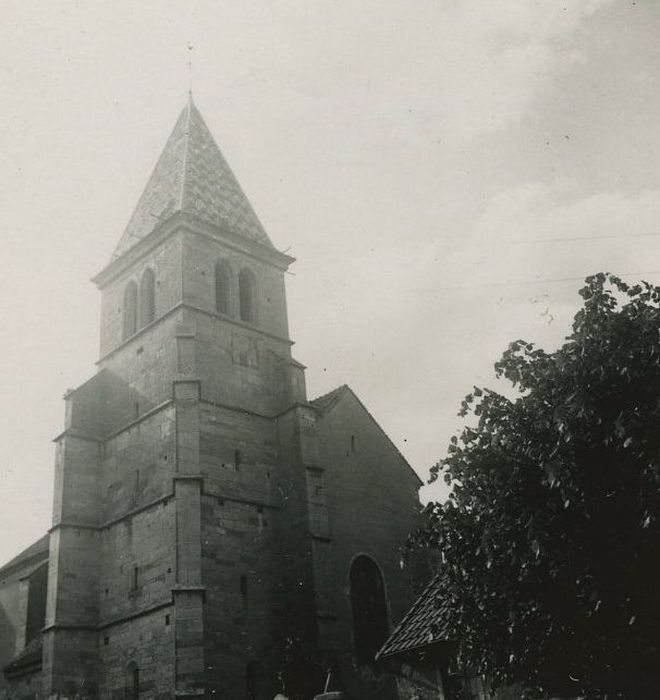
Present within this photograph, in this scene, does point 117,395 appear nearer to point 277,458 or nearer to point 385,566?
point 277,458

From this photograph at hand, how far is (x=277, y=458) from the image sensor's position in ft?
86.8

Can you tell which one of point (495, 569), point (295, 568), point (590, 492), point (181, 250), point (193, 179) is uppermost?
point (193, 179)

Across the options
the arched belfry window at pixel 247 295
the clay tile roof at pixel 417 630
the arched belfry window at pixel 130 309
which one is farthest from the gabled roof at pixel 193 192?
the clay tile roof at pixel 417 630

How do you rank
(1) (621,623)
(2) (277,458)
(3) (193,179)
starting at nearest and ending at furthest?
(1) (621,623) → (2) (277,458) → (3) (193,179)

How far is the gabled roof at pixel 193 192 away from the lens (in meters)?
30.3

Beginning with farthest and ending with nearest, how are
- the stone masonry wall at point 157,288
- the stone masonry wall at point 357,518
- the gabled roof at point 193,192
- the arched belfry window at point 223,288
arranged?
the gabled roof at point 193,192, the arched belfry window at point 223,288, the stone masonry wall at point 157,288, the stone masonry wall at point 357,518

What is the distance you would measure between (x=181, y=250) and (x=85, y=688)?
47.6 ft

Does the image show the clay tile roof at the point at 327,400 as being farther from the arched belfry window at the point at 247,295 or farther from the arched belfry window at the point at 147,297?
the arched belfry window at the point at 147,297

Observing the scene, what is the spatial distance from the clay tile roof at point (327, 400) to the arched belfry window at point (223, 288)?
4.78 m

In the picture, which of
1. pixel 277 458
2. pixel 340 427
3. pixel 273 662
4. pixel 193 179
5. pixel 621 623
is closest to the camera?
pixel 621 623

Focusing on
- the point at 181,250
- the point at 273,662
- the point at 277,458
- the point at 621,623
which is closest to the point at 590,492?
the point at 621,623

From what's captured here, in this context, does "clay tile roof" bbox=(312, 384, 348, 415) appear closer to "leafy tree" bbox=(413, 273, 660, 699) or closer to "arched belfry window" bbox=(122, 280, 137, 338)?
"arched belfry window" bbox=(122, 280, 137, 338)

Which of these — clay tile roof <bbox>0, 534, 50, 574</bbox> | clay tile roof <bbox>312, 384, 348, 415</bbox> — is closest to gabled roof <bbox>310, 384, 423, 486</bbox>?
clay tile roof <bbox>312, 384, 348, 415</bbox>

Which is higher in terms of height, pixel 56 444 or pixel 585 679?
pixel 56 444
